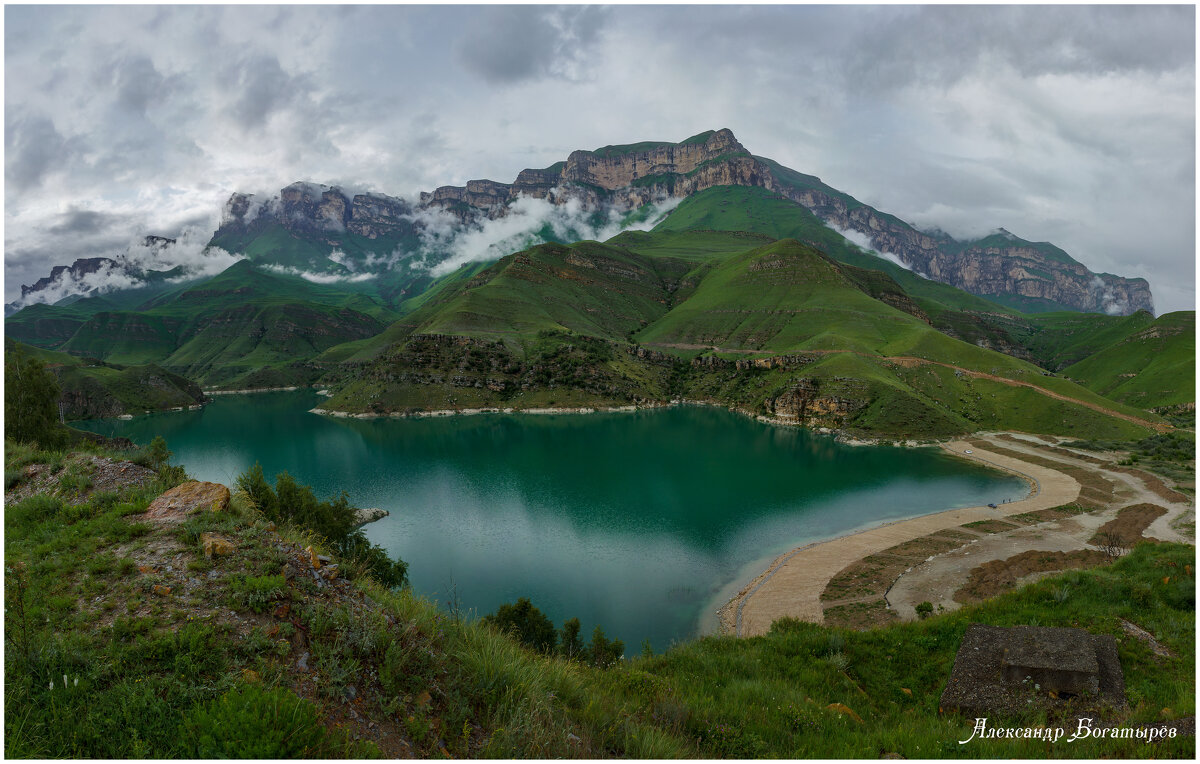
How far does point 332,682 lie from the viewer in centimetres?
520

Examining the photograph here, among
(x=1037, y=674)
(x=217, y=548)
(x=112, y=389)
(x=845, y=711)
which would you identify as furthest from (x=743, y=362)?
(x=112, y=389)

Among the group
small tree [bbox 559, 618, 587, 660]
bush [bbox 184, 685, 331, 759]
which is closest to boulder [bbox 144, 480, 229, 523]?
bush [bbox 184, 685, 331, 759]

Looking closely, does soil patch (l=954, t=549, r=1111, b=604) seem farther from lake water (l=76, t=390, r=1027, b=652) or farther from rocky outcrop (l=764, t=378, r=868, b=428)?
rocky outcrop (l=764, t=378, r=868, b=428)

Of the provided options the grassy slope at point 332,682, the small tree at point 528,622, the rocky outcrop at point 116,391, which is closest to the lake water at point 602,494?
the small tree at point 528,622

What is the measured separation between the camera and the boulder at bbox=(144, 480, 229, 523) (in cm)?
835

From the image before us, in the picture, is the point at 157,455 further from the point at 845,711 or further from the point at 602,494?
the point at 602,494

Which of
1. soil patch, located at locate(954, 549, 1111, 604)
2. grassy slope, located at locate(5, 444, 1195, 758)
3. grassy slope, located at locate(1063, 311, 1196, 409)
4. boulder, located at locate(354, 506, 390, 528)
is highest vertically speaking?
grassy slope, located at locate(1063, 311, 1196, 409)

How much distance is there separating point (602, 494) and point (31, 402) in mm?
42726

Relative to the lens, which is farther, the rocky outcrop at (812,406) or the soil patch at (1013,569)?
the rocky outcrop at (812,406)

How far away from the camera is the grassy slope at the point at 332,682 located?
459 cm

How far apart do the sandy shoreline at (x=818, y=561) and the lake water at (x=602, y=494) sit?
183cm

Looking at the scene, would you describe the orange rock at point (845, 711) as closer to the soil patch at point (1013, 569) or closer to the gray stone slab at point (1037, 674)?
the gray stone slab at point (1037, 674)

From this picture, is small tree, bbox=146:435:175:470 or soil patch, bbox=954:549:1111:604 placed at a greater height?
small tree, bbox=146:435:175:470

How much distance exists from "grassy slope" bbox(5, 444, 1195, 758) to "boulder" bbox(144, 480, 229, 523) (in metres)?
0.30
